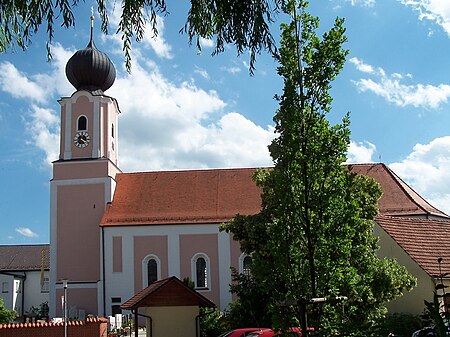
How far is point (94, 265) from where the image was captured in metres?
35.4

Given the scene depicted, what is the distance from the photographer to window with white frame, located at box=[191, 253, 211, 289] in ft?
115

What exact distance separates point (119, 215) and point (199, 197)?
16.2 ft

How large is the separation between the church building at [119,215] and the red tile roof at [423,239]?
1052cm

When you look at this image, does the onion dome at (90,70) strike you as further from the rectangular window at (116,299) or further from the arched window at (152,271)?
the rectangular window at (116,299)

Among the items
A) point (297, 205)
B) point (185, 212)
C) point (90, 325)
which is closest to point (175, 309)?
point (90, 325)

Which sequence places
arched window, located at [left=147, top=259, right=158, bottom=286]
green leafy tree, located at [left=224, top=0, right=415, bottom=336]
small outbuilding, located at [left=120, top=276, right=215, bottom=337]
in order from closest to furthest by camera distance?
green leafy tree, located at [left=224, top=0, right=415, bottom=336] → small outbuilding, located at [left=120, top=276, right=215, bottom=337] → arched window, located at [left=147, top=259, right=158, bottom=286]

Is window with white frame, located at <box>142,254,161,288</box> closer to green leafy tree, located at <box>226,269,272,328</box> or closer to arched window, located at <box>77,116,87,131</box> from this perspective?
arched window, located at <box>77,116,87,131</box>

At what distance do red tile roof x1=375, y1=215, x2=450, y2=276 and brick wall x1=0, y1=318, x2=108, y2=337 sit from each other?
10.8 m

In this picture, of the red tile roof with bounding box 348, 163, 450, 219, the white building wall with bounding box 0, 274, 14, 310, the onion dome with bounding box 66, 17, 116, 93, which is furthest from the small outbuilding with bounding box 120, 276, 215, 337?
the white building wall with bounding box 0, 274, 14, 310

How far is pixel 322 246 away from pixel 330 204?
1.60ft

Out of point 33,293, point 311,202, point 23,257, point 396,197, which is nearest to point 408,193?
point 396,197

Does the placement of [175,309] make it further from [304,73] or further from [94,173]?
[94,173]

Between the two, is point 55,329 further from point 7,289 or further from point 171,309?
point 7,289

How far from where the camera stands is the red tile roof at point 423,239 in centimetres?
2045
